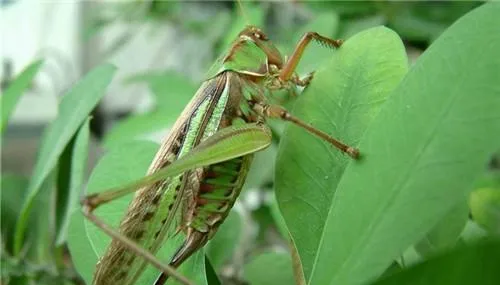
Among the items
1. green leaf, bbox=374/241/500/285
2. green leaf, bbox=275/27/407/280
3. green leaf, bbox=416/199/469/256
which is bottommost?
green leaf, bbox=416/199/469/256

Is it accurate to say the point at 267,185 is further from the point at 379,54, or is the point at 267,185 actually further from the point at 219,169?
the point at 379,54

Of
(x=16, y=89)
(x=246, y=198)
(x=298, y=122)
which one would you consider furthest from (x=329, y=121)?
(x=246, y=198)

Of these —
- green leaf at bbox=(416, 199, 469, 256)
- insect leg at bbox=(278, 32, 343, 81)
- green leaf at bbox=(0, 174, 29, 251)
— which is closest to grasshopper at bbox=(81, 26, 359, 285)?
insect leg at bbox=(278, 32, 343, 81)

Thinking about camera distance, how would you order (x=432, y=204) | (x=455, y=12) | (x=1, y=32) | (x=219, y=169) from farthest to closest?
(x=1, y=32) < (x=455, y=12) < (x=219, y=169) < (x=432, y=204)

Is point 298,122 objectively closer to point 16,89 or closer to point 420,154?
point 420,154

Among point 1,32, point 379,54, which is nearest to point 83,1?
point 1,32

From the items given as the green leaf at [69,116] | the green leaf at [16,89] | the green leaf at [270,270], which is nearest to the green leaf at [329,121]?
the green leaf at [270,270]

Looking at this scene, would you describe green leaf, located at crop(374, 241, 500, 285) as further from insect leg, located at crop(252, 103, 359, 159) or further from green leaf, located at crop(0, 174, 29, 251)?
green leaf, located at crop(0, 174, 29, 251)
